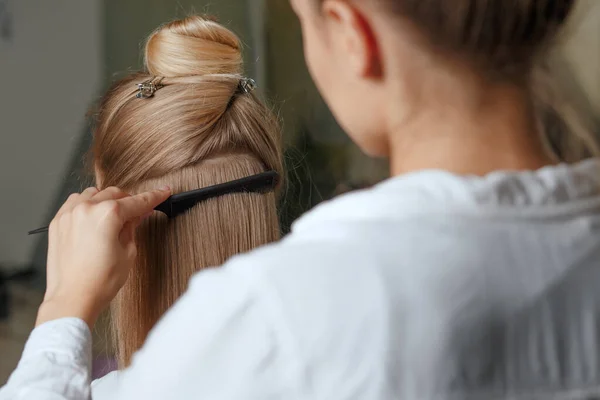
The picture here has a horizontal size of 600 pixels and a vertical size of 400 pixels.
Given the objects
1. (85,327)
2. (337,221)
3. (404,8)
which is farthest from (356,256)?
(85,327)

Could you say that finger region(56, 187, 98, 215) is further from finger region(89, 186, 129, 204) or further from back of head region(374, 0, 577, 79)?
back of head region(374, 0, 577, 79)

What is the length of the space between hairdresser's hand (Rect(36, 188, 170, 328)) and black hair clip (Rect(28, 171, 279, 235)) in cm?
4

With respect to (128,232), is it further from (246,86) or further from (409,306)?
(409,306)

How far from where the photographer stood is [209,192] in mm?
782

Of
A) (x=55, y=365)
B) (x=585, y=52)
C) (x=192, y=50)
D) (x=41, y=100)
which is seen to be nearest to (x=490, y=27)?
(x=585, y=52)

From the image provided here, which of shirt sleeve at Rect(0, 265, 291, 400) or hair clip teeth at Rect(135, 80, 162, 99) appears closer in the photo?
shirt sleeve at Rect(0, 265, 291, 400)

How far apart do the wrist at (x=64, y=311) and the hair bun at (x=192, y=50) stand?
30 cm

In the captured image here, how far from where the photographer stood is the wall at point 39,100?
2.18 metres

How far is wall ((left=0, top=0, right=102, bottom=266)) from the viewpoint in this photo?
218 centimetres

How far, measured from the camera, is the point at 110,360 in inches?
47.3

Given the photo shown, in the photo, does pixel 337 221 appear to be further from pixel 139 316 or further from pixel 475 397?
pixel 139 316

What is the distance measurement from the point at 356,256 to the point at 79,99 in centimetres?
197

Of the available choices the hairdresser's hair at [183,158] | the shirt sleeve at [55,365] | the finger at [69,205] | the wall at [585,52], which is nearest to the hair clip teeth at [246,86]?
the hairdresser's hair at [183,158]

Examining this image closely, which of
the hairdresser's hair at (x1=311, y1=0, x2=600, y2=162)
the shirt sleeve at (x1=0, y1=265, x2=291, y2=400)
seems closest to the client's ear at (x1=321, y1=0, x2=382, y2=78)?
the hairdresser's hair at (x1=311, y1=0, x2=600, y2=162)
